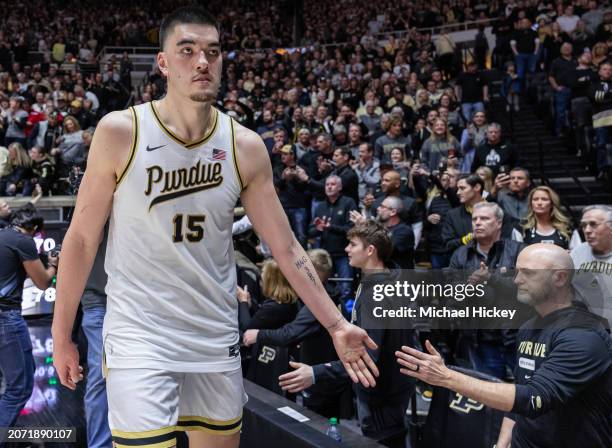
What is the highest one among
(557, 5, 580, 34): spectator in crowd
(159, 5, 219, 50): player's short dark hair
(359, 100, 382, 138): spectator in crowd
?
(557, 5, 580, 34): spectator in crowd

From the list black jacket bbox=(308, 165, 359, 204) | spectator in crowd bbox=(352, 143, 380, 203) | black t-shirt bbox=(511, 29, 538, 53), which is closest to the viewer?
black jacket bbox=(308, 165, 359, 204)

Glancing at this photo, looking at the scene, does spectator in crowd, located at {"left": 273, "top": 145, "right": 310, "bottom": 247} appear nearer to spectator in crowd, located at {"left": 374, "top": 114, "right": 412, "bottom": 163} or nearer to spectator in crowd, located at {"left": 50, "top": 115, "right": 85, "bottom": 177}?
spectator in crowd, located at {"left": 374, "top": 114, "right": 412, "bottom": 163}

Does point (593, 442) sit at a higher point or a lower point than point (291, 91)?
lower

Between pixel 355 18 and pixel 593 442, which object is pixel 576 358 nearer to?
pixel 593 442

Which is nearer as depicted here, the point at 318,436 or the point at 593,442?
the point at 593,442

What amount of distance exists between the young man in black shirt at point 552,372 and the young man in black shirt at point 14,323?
2987mm

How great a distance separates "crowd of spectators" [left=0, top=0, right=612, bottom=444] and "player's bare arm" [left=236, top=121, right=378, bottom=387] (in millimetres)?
2278

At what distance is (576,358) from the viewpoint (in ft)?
9.32

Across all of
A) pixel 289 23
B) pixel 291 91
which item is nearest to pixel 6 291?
pixel 291 91

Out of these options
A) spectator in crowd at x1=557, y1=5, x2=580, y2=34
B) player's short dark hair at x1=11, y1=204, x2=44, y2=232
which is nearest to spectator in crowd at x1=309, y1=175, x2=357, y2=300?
player's short dark hair at x1=11, y1=204, x2=44, y2=232

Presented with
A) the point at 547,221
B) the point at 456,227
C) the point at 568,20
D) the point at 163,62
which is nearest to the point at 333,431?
the point at 163,62

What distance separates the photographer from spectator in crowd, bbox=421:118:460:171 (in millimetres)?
9195

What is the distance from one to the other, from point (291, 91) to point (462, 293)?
9.24m

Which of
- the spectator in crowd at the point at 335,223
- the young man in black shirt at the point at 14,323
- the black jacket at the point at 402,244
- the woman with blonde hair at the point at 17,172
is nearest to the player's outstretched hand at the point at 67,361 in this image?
the young man in black shirt at the point at 14,323
